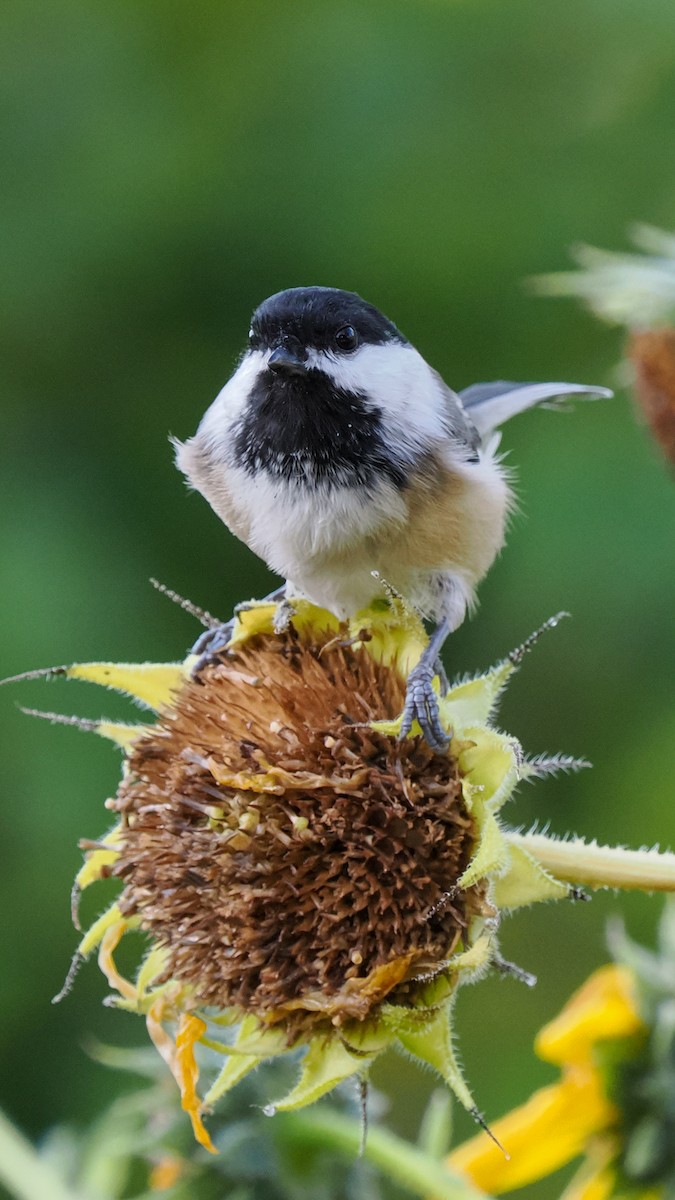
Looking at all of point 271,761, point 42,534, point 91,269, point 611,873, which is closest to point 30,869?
point 42,534

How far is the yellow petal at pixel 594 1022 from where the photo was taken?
1327mm

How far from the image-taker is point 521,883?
1086 millimetres

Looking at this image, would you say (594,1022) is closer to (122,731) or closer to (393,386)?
(122,731)

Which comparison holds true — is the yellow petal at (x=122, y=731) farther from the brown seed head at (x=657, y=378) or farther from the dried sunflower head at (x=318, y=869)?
the brown seed head at (x=657, y=378)

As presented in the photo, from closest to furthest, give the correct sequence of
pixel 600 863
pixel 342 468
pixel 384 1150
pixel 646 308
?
pixel 600 863 < pixel 384 1150 < pixel 342 468 < pixel 646 308

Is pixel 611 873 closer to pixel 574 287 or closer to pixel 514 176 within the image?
pixel 574 287

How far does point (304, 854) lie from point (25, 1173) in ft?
1.23

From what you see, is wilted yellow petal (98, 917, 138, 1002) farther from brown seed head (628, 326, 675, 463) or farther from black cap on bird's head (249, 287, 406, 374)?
brown seed head (628, 326, 675, 463)

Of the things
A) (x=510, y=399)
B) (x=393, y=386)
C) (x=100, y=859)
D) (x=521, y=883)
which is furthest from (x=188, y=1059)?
(x=510, y=399)

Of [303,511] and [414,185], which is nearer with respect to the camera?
[303,511]

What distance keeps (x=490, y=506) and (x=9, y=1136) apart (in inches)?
30.8

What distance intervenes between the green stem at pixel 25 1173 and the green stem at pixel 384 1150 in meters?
0.20

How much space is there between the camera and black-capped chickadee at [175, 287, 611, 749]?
1.37m

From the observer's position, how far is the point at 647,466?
2.54m
